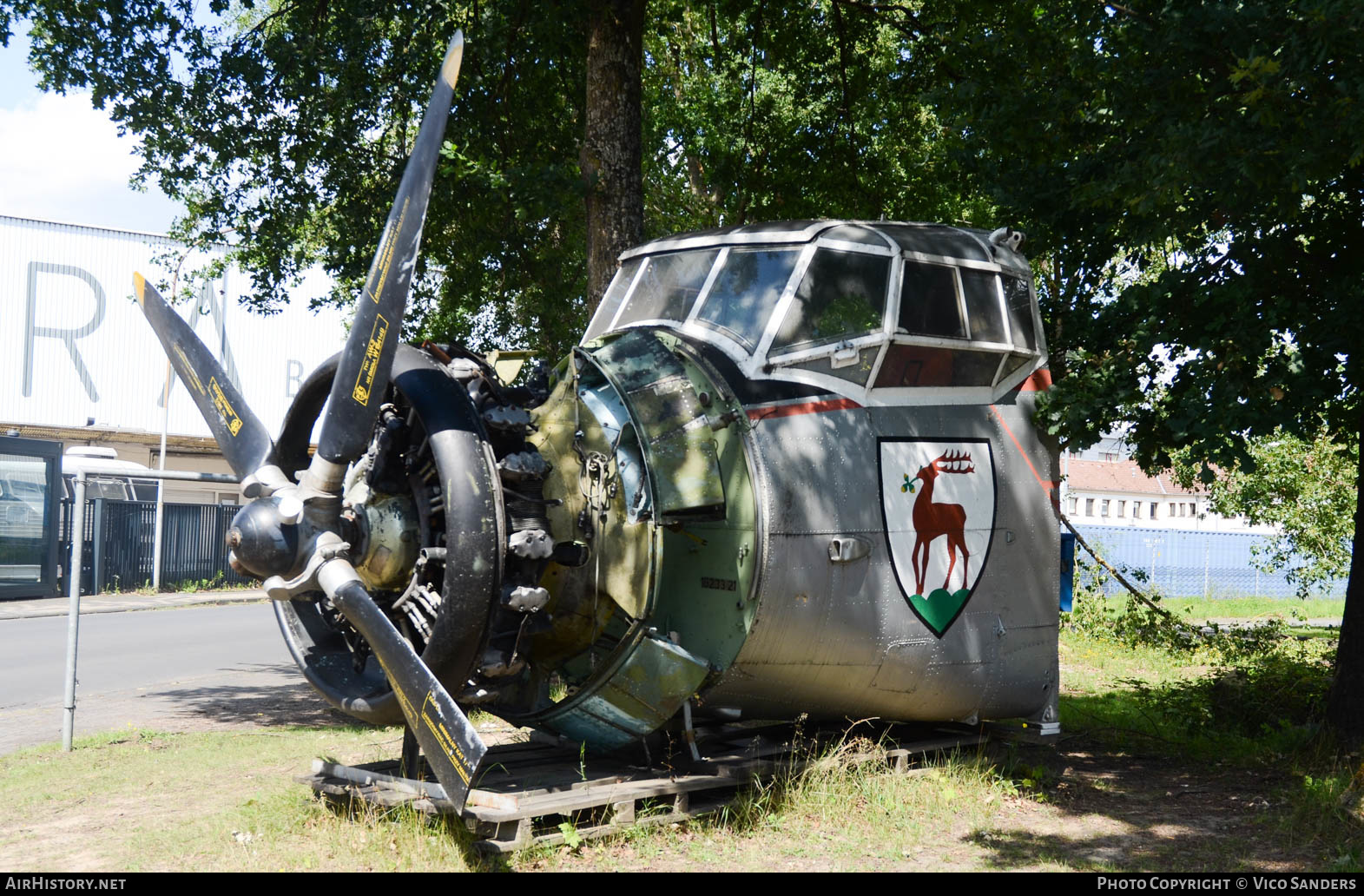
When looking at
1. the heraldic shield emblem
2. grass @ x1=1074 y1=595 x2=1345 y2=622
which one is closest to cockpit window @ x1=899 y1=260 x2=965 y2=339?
the heraldic shield emblem

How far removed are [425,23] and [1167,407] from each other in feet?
30.9

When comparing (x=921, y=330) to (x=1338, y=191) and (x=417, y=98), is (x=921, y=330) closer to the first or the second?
(x=1338, y=191)

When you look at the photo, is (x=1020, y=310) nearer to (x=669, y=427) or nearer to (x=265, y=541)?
(x=669, y=427)

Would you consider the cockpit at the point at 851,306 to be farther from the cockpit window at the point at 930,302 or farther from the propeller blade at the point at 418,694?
the propeller blade at the point at 418,694

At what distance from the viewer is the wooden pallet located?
20.2ft

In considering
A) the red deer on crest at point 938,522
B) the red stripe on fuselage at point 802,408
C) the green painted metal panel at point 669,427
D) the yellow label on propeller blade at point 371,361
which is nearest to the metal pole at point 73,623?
the yellow label on propeller blade at point 371,361

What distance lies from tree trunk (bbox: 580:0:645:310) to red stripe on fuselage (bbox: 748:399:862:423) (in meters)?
4.51

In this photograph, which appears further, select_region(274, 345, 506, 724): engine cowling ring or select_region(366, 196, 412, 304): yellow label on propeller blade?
select_region(366, 196, 412, 304): yellow label on propeller blade

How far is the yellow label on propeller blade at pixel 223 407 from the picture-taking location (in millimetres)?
6938

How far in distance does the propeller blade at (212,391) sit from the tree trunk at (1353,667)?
834 cm

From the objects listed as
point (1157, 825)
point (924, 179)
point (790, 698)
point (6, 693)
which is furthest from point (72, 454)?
point (1157, 825)

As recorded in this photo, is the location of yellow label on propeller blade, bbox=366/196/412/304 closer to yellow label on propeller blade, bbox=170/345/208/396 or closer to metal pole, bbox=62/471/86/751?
yellow label on propeller blade, bbox=170/345/208/396

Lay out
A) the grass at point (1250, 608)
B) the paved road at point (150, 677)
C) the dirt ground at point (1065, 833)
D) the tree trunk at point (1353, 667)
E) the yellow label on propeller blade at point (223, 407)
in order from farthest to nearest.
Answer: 1. the grass at point (1250, 608)
2. the paved road at point (150, 677)
3. the tree trunk at point (1353, 667)
4. the yellow label on propeller blade at point (223, 407)
5. the dirt ground at point (1065, 833)

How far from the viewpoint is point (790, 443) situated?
7.08 metres
